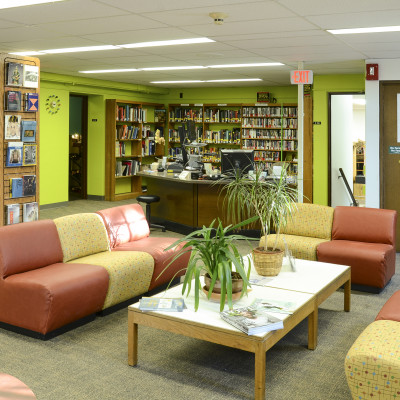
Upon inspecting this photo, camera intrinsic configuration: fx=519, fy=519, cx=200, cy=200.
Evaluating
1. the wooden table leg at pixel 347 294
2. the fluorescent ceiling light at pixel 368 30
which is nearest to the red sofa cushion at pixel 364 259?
the wooden table leg at pixel 347 294

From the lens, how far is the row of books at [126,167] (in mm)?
12489

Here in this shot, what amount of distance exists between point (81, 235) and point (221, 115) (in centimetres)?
872

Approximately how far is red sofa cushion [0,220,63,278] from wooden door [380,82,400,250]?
15.7 ft

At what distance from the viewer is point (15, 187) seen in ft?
18.5

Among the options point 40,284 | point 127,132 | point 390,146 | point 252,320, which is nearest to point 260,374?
point 252,320

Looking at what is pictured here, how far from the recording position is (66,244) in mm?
4707

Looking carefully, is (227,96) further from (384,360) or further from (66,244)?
(384,360)

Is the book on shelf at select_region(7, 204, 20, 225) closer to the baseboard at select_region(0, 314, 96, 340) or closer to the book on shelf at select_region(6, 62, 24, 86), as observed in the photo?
the book on shelf at select_region(6, 62, 24, 86)

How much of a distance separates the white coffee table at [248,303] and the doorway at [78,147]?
29.2ft

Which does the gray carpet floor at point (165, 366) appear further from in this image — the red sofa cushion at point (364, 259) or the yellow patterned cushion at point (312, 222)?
the yellow patterned cushion at point (312, 222)

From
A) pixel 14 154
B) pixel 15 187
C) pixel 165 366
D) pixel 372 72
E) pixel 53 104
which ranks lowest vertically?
pixel 165 366

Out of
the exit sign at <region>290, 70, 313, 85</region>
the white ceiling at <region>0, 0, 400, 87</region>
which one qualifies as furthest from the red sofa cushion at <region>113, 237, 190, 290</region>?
the exit sign at <region>290, 70, 313, 85</region>

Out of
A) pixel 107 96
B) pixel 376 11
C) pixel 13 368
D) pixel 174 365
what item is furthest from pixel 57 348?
pixel 107 96

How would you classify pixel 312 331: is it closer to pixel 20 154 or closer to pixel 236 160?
pixel 20 154
